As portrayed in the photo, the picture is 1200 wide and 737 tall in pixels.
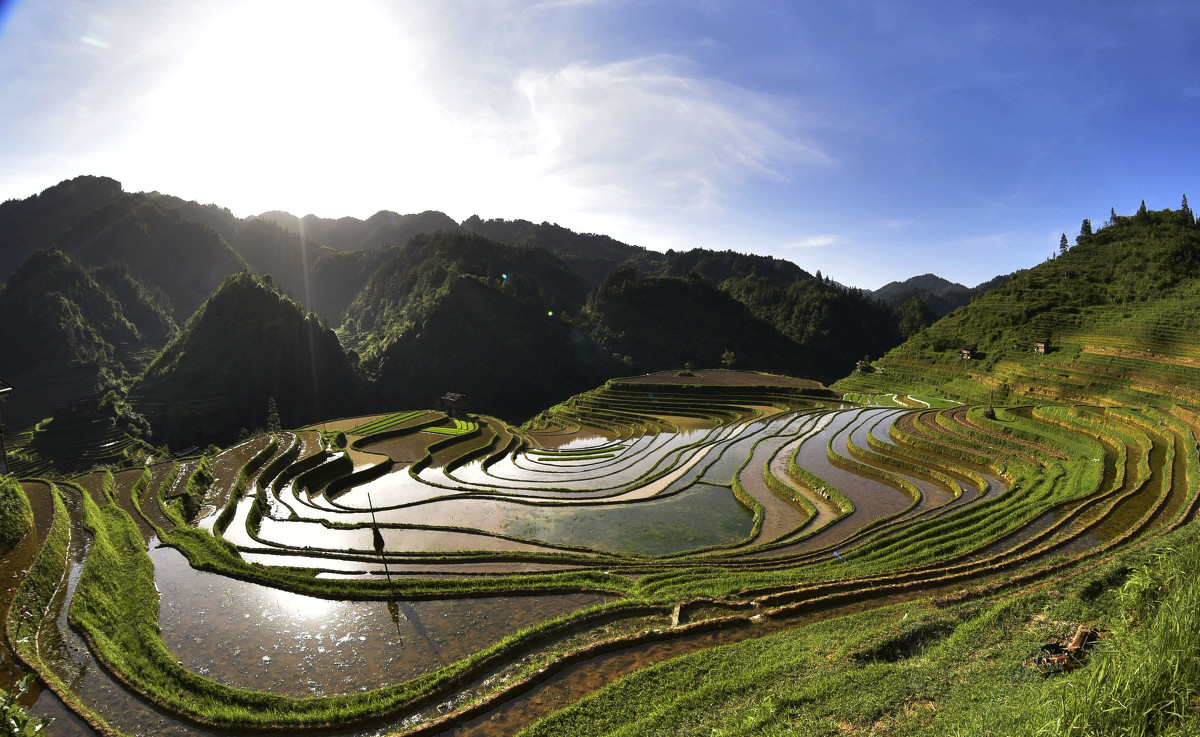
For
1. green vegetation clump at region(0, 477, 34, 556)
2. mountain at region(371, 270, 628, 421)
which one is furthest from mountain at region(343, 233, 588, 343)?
green vegetation clump at region(0, 477, 34, 556)

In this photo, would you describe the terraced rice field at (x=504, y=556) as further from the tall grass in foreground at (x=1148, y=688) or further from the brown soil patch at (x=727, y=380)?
the brown soil patch at (x=727, y=380)

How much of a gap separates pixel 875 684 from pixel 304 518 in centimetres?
2696

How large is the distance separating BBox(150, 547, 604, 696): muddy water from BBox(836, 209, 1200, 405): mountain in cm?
4363

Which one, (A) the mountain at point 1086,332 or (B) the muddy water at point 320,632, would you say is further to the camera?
(A) the mountain at point 1086,332

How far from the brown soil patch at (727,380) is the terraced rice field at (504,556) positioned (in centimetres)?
2529

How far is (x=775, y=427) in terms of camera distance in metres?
44.1

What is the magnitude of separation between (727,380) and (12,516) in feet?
213

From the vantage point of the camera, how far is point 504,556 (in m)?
19.6

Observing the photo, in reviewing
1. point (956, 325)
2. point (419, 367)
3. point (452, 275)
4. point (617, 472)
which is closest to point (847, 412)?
point (617, 472)

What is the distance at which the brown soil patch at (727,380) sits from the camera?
62.6 m

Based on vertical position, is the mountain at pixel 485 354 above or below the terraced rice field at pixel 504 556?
above

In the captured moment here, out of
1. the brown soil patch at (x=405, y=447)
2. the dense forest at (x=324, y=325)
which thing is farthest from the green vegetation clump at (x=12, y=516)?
the dense forest at (x=324, y=325)

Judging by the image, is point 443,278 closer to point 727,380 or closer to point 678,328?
point 678,328

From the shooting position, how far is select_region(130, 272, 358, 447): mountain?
70.8 meters
